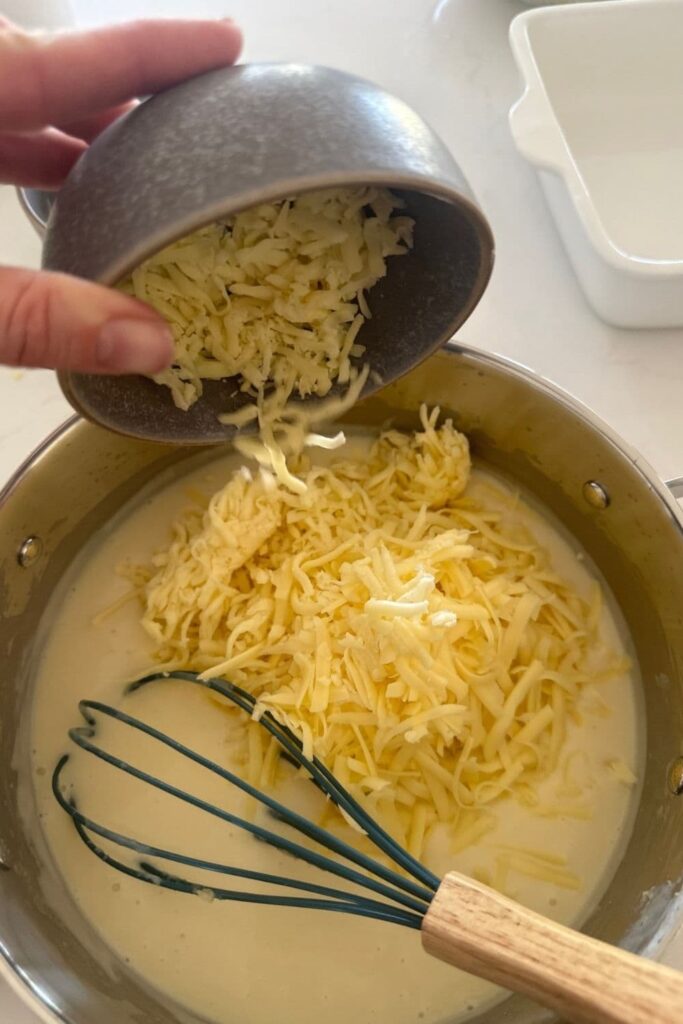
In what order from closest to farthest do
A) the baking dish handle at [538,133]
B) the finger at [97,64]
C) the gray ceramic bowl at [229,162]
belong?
the gray ceramic bowl at [229,162]
the finger at [97,64]
the baking dish handle at [538,133]

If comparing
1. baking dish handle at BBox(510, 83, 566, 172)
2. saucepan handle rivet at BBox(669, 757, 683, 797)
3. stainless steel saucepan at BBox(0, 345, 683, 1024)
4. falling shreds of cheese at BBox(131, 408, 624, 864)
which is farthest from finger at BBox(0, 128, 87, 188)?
saucepan handle rivet at BBox(669, 757, 683, 797)

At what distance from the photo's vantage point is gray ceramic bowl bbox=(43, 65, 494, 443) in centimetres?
43

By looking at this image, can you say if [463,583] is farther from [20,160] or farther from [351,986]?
[20,160]

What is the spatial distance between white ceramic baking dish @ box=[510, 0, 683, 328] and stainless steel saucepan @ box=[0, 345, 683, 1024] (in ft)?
0.72

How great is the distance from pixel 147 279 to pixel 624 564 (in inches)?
22.1

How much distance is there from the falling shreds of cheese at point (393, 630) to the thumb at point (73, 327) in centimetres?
30

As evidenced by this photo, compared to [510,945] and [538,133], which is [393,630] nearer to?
[510,945]

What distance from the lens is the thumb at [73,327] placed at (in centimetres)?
46

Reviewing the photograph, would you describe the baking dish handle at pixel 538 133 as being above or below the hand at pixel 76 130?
below

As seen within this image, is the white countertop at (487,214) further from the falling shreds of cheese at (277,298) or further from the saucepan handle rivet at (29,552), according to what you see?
the falling shreds of cheese at (277,298)

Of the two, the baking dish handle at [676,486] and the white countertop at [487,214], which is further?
the white countertop at [487,214]

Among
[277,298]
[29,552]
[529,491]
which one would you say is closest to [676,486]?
[529,491]

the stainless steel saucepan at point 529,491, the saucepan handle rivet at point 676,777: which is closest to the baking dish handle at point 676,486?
the stainless steel saucepan at point 529,491

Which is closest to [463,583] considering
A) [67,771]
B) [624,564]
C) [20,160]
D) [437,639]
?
[437,639]
